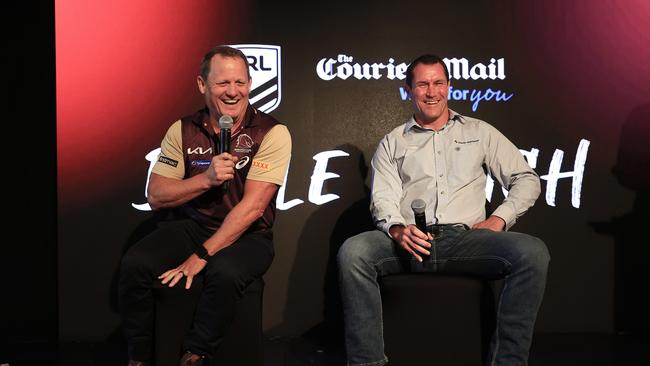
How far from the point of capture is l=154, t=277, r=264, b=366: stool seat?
2928mm

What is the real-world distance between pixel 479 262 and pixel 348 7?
165 centimetres

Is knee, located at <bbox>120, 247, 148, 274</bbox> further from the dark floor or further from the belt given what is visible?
the belt

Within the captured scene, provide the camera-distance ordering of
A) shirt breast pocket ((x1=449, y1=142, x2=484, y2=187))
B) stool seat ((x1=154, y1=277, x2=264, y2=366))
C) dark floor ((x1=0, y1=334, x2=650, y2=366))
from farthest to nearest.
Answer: dark floor ((x1=0, y1=334, x2=650, y2=366))
shirt breast pocket ((x1=449, y1=142, x2=484, y2=187))
stool seat ((x1=154, y1=277, x2=264, y2=366))

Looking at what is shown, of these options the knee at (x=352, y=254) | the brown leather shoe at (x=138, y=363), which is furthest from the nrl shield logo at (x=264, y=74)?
the brown leather shoe at (x=138, y=363)

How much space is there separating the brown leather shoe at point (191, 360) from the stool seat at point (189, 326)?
0.11m

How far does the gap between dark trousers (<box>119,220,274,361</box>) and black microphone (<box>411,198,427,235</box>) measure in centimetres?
64

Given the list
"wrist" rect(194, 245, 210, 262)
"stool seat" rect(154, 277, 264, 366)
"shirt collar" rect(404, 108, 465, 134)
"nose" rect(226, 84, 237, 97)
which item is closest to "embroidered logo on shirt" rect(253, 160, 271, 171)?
"nose" rect(226, 84, 237, 97)

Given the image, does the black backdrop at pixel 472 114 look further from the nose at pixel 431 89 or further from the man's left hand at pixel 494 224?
the man's left hand at pixel 494 224

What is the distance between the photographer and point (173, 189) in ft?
10.4

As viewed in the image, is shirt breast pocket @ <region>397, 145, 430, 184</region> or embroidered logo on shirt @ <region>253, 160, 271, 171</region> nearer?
embroidered logo on shirt @ <region>253, 160, 271, 171</region>
